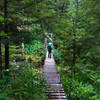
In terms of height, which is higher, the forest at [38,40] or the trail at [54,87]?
the forest at [38,40]

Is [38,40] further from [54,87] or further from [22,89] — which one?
[22,89]

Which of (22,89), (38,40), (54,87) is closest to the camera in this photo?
(22,89)

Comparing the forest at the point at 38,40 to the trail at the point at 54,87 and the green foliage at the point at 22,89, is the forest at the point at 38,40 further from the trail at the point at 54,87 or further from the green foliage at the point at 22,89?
the trail at the point at 54,87

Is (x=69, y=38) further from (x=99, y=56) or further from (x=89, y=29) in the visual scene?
(x=99, y=56)

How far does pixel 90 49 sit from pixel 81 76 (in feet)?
7.73

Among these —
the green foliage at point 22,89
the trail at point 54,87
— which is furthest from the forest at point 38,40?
the trail at point 54,87

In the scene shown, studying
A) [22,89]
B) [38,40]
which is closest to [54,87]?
[22,89]

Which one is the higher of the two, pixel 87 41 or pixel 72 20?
pixel 72 20

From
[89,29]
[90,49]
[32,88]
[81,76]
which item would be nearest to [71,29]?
[89,29]

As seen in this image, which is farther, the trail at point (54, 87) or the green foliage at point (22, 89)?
the trail at point (54, 87)

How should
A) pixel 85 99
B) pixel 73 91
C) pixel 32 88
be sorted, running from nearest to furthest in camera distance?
pixel 32 88, pixel 85 99, pixel 73 91

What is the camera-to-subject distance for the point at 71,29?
8.49m

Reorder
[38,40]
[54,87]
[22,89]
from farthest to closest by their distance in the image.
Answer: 1. [38,40]
2. [54,87]
3. [22,89]

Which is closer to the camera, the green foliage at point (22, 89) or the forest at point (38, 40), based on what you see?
the green foliage at point (22, 89)
